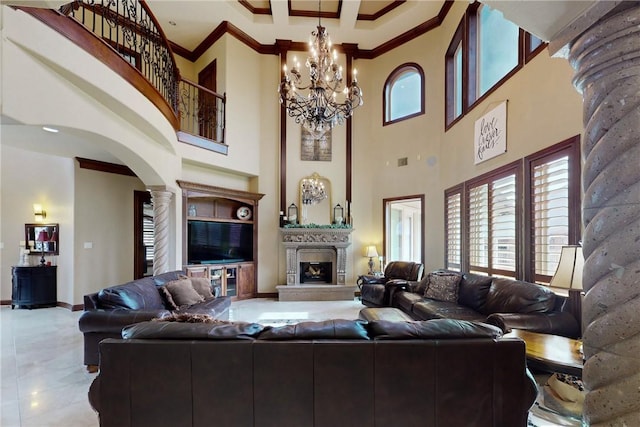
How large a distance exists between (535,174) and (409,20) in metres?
4.75

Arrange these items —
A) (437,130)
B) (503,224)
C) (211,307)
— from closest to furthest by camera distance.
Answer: (211,307) < (503,224) < (437,130)

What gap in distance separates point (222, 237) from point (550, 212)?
19.4 feet

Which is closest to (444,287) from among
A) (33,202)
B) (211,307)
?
(211,307)

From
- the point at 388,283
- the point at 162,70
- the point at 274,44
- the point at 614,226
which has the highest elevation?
the point at 274,44

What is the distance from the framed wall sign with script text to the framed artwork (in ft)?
11.2

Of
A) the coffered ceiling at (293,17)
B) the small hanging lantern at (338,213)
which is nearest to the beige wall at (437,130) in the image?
the small hanging lantern at (338,213)

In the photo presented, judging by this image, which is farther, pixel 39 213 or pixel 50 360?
pixel 39 213

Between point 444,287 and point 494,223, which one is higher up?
point 494,223

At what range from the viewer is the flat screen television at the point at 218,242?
6.37 m

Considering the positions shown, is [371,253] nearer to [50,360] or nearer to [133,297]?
[133,297]

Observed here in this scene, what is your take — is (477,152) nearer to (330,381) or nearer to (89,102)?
(330,381)

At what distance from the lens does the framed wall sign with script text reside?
168 inches

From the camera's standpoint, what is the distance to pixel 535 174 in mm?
3691

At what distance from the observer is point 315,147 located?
7.51 m
